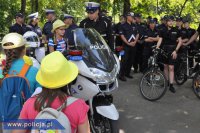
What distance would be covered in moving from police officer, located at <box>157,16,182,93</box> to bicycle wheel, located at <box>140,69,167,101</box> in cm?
66

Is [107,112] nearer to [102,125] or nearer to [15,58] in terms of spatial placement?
[102,125]

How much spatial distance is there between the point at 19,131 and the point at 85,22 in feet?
16.5

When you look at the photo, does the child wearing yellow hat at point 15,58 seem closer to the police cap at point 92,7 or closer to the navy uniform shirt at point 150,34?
the police cap at point 92,7

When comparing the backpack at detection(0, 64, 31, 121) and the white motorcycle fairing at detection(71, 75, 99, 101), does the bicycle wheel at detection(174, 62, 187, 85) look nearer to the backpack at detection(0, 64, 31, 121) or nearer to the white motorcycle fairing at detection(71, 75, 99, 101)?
the white motorcycle fairing at detection(71, 75, 99, 101)

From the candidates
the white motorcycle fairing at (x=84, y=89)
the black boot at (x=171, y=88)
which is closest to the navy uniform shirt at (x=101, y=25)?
the black boot at (x=171, y=88)

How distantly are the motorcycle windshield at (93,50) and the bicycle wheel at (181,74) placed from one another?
3600 millimetres

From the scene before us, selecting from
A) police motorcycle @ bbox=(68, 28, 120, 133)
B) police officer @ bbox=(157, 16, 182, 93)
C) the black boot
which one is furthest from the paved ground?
police motorcycle @ bbox=(68, 28, 120, 133)

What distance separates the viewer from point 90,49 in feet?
17.2

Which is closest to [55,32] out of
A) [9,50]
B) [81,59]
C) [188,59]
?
[81,59]

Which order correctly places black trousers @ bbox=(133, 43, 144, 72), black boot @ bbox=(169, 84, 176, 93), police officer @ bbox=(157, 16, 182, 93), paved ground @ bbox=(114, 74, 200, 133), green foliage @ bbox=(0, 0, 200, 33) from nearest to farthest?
paved ground @ bbox=(114, 74, 200, 133) → police officer @ bbox=(157, 16, 182, 93) → black boot @ bbox=(169, 84, 176, 93) → black trousers @ bbox=(133, 43, 144, 72) → green foliage @ bbox=(0, 0, 200, 33)

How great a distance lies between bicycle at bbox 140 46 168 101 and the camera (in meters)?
7.22

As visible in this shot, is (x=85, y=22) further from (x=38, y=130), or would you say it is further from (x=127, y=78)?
(x=38, y=130)

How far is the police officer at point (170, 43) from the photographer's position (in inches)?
310

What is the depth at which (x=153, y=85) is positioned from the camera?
7.34 metres
